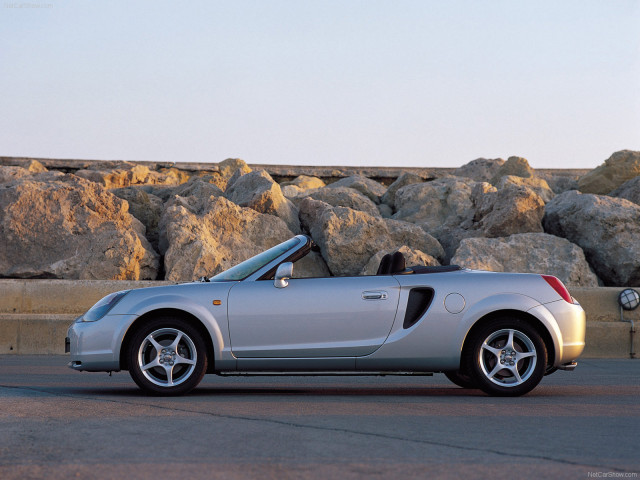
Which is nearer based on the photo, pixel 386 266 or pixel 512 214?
pixel 386 266

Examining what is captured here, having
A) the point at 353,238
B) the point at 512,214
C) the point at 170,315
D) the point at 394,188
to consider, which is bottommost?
the point at 170,315

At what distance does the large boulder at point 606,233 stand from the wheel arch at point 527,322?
7838mm

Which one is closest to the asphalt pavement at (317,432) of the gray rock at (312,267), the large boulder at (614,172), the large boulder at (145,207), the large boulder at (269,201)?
the gray rock at (312,267)

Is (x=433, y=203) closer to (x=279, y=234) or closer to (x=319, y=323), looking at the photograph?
(x=279, y=234)

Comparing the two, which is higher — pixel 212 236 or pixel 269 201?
pixel 269 201

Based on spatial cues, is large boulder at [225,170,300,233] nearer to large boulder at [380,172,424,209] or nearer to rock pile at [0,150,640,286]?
rock pile at [0,150,640,286]

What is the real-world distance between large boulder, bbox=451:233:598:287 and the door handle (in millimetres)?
7102

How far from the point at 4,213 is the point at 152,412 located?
1014 cm

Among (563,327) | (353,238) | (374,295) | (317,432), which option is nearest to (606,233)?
(353,238)

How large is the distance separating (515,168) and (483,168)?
1574 millimetres

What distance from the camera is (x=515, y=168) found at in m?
25.3

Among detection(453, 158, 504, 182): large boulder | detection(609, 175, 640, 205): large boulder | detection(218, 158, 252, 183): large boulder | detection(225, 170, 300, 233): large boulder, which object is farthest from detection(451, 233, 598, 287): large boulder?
detection(218, 158, 252, 183): large boulder

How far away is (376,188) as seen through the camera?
968 inches

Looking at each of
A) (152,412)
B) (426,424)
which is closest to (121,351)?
(152,412)
